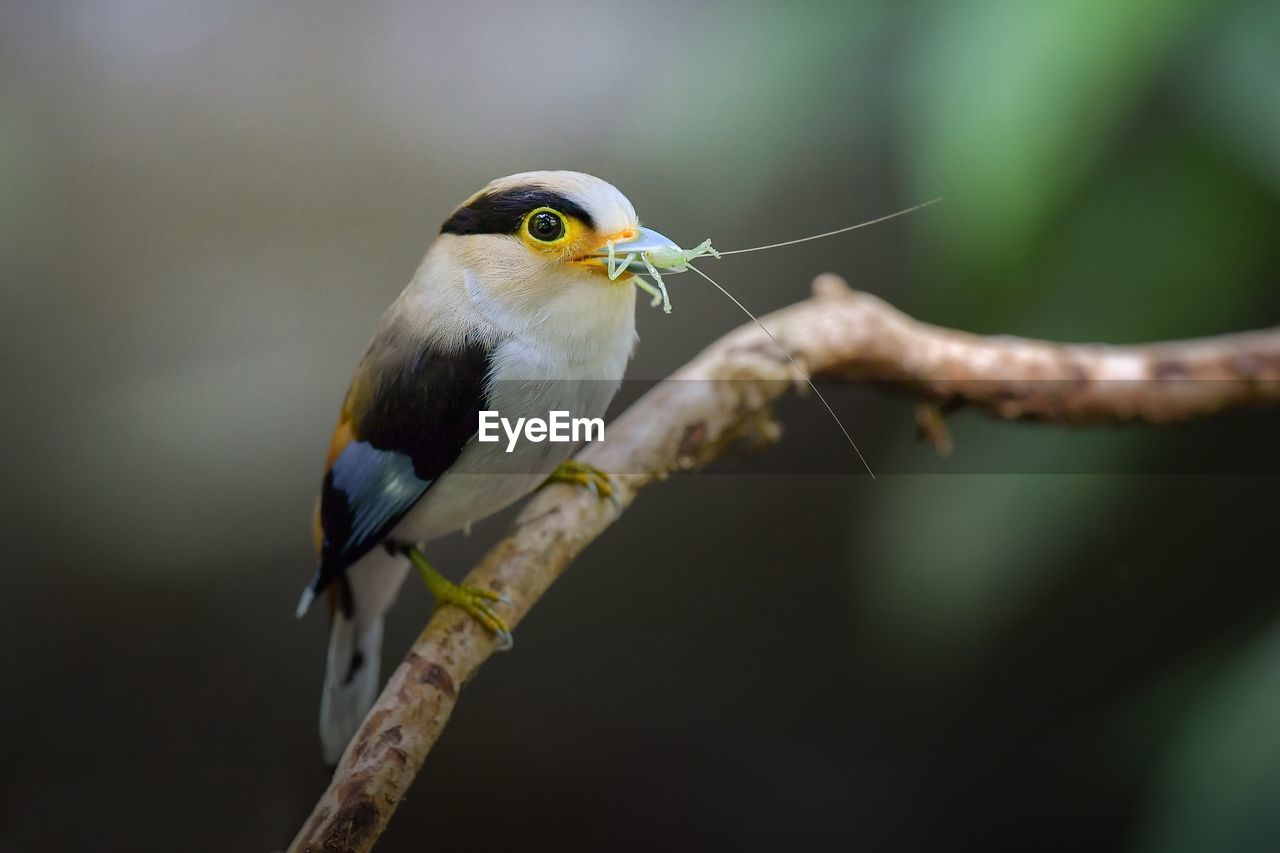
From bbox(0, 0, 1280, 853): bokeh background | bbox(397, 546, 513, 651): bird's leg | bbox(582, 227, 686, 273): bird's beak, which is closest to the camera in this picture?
bbox(582, 227, 686, 273): bird's beak

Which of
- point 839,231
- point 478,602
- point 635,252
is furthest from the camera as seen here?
point 839,231

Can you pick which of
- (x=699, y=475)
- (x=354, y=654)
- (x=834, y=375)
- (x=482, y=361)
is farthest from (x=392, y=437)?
(x=834, y=375)

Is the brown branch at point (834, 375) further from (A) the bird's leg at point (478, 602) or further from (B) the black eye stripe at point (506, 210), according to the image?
(B) the black eye stripe at point (506, 210)

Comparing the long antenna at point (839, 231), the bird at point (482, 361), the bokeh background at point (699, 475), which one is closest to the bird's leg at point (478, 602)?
the bird at point (482, 361)

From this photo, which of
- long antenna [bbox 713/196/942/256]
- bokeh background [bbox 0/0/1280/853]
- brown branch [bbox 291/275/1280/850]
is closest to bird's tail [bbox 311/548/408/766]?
bokeh background [bbox 0/0/1280/853]

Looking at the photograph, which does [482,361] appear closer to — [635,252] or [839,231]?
[635,252]

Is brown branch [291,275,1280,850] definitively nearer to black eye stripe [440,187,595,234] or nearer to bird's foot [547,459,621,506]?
bird's foot [547,459,621,506]

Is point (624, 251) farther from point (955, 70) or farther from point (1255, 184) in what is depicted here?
point (1255, 184)
